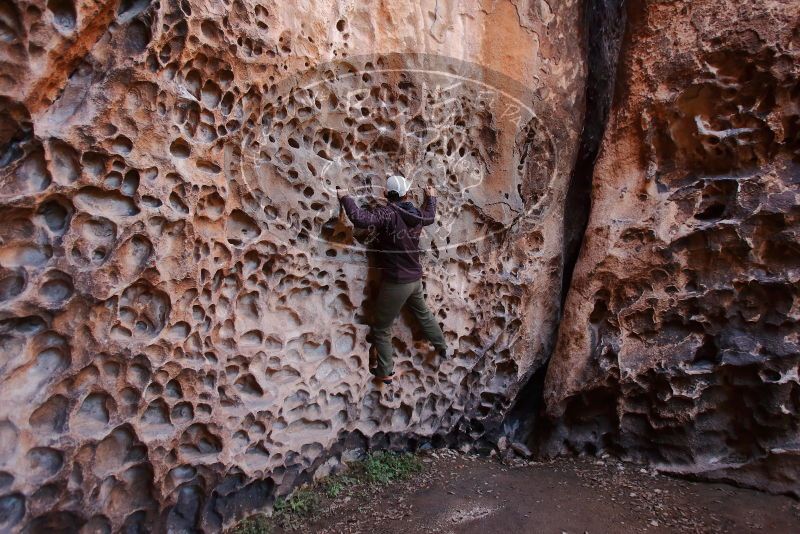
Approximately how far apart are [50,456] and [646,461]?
321 cm

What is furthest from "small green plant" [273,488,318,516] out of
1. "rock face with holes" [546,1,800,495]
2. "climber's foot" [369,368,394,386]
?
"rock face with holes" [546,1,800,495]

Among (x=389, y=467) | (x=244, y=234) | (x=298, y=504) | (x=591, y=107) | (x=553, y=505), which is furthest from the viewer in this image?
(x=591, y=107)

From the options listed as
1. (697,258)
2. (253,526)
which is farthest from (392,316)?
(697,258)

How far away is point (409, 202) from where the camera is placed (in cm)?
283

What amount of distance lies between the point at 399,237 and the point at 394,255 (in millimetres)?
105

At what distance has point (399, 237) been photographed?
281 centimetres

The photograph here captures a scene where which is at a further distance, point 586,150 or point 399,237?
point 586,150

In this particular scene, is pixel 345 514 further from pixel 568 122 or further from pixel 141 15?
pixel 568 122

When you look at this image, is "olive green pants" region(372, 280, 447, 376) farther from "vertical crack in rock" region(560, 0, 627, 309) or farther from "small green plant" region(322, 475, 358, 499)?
"vertical crack in rock" region(560, 0, 627, 309)

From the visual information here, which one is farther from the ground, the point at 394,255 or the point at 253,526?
the point at 394,255

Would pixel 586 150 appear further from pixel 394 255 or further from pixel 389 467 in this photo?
pixel 389 467

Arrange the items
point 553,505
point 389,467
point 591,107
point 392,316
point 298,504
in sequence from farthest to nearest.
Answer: point 591,107, point 389,467, point 392,316, point 553,505, point 298,504

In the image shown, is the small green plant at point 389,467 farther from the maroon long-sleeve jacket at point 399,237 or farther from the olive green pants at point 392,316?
the maroon long-sleeve jacket at point 399,237

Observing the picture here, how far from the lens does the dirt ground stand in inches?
102
